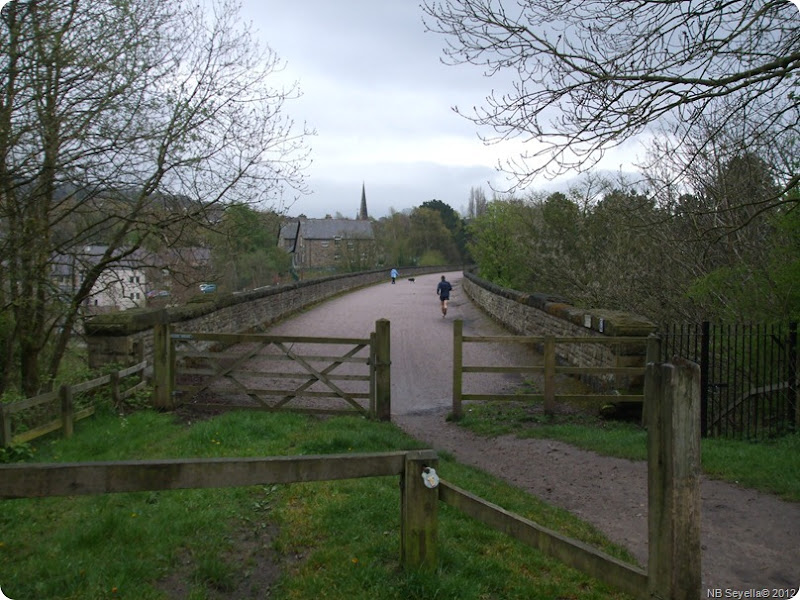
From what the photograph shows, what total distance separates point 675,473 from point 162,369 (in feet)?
26.2

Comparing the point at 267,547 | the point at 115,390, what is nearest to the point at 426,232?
the point at 115,390

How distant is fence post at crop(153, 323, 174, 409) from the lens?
9211mm

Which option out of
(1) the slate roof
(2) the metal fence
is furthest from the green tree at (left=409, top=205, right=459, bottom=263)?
(2) the metal fence

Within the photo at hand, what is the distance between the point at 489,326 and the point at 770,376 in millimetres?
13838

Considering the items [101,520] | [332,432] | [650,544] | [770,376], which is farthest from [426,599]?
[770,376]

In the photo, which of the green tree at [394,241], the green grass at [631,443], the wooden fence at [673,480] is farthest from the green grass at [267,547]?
the green tree at [394,241]

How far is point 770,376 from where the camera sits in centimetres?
884

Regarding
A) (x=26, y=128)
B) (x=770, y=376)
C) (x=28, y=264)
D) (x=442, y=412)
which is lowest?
(x=442, y=412)

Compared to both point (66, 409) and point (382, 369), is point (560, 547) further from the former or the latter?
point (66, 409)

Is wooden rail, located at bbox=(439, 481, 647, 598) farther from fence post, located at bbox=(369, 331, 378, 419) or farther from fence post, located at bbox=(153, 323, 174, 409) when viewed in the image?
fence post, located at bbox=(153, 323, 174, 409)

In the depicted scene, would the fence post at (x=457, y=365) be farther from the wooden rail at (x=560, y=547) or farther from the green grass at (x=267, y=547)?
the wooden rail at (x=560, y=547)

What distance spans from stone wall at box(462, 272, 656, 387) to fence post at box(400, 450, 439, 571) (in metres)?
6.46

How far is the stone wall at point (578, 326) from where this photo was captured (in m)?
9.50

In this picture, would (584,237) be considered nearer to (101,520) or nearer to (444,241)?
(101,520)
